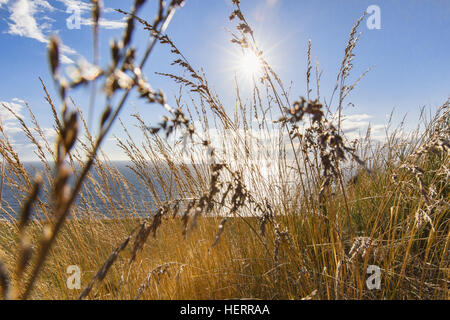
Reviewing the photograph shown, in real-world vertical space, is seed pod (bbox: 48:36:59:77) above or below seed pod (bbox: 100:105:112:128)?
above

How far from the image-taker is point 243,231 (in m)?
1.98

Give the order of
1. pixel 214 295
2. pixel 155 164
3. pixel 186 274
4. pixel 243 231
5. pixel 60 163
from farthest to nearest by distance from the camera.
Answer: pixel 155 164, pixel 243 231, pixel 186 274, pixel 214 295, pixel 60 163

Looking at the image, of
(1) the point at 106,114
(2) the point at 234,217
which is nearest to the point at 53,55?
(1) the point at 106,114

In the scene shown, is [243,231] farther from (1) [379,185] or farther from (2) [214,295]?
(1) [379,185]

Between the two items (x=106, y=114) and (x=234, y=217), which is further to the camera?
(x=234, y=217)

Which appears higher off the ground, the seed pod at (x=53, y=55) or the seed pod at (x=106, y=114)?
the seed pod at (x=53, y=55)

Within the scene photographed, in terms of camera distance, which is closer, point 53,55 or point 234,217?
point 53,55

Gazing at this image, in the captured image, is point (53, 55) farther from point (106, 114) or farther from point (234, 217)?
point (234, 217)
